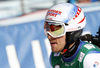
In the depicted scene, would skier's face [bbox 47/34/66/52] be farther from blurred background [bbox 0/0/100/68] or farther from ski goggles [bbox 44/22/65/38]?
blurred background [bbox 0/0/100/68]

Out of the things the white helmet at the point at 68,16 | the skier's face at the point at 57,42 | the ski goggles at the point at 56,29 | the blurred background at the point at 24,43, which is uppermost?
the white helmet at the point at 68,16

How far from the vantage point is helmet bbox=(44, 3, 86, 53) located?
10.0ft

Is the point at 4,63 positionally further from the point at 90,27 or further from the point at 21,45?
the point at 90,27

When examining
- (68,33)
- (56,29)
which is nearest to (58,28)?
(56,29)

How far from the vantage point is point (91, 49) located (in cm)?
296

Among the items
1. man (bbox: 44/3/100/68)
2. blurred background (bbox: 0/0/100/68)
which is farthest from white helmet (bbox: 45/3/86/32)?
blurred background (bbox: 0/0/100/68)

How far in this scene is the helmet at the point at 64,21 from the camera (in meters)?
3.05

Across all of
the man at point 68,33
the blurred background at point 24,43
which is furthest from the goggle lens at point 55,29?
the blurred background at point 24,43

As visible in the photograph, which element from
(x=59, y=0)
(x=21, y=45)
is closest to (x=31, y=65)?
(x=21, y=45)

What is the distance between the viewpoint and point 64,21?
306 cm

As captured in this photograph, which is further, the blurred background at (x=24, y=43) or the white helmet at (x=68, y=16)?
the blurred background at (x=24, y=43)

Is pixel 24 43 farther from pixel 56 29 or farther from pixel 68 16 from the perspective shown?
pixel 68 16

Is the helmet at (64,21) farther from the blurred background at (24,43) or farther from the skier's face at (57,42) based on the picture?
the blurred background at (24,43)

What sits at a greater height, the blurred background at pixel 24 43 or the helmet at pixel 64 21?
the helmet at pixel 64 21
